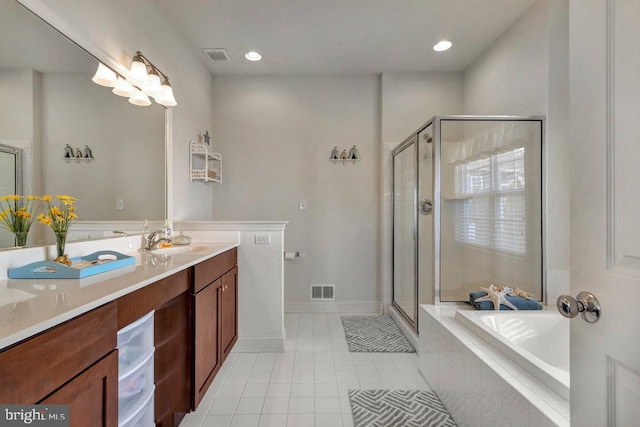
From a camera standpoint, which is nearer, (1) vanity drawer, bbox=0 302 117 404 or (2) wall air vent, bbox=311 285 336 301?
(1) vanity drawer, bbox=0 302 117 404

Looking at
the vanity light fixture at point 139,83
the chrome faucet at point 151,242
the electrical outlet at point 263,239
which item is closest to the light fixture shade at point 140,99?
the vanity light fixture at point 139,83

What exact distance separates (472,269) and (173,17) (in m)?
3.13

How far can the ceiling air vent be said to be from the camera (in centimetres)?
282

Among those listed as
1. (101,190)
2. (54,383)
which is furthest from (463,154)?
(54,383)

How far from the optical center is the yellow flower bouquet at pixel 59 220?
1.26 meters

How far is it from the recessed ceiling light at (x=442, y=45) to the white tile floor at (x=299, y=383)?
108 inches

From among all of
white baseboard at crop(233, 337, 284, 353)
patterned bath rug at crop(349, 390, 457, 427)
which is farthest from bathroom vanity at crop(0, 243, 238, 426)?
patterned bath rug at crop(349, 390, 457, 427)

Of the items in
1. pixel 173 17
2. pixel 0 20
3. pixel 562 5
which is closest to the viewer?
pixel 0 20

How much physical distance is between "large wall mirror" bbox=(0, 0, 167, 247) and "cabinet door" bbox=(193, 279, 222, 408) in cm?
68

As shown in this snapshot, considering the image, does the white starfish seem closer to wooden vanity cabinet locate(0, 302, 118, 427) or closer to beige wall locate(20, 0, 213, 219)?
wooden vanity cabinet locate(0, 302, 118, 427)

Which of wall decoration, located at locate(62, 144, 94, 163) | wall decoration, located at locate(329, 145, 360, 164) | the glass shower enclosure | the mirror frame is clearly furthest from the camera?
wall decoration, located at locate(329, 145, 360, 164)

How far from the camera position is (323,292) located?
3.36 meters

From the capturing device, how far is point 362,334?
2766mm

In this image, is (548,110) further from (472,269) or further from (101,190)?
(101,190)
